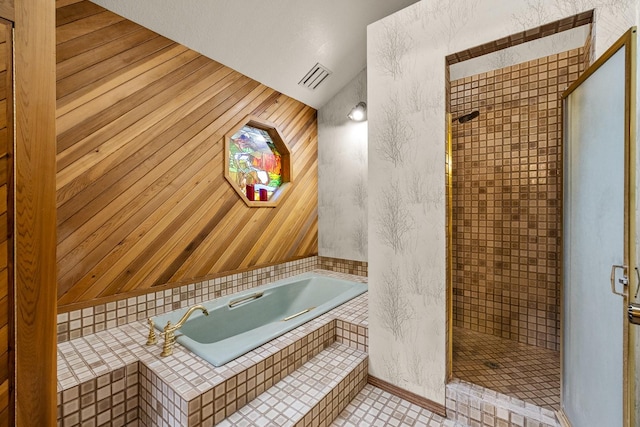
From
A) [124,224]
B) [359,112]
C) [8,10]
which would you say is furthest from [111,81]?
[359,112]

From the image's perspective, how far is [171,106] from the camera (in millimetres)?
1945

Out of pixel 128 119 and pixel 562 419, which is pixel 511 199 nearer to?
pixel 562 419

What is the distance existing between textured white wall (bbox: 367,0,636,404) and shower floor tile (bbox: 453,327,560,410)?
1.30 ft

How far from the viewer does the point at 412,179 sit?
1.54 m

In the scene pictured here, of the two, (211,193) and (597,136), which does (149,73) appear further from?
(597,136)

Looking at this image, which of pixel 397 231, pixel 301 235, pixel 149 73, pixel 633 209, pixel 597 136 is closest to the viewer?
pixel 633 209

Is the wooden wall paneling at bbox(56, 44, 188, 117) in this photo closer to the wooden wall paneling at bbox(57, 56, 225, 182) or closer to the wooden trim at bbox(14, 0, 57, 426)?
the wooden wall paneling at bbox(57, 56, 225, 182)

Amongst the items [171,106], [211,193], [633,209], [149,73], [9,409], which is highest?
[149,73]

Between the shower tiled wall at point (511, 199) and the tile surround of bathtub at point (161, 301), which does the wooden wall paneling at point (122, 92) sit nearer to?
the tile surround of bathtub at point (161, 301)

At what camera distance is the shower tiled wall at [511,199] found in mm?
2018

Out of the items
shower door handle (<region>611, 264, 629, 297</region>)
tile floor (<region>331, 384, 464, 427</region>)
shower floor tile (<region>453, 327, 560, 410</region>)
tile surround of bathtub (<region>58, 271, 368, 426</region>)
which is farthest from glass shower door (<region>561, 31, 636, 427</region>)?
tile surround of bathtub (<region>58, 271, 368, 426</region>)

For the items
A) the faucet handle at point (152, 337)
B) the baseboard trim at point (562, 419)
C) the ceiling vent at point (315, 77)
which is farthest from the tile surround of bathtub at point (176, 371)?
the ceiling vent at point (315, 77)

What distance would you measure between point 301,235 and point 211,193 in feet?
3.89

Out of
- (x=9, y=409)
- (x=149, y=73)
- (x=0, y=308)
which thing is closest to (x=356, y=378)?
(x=9, y=409)
